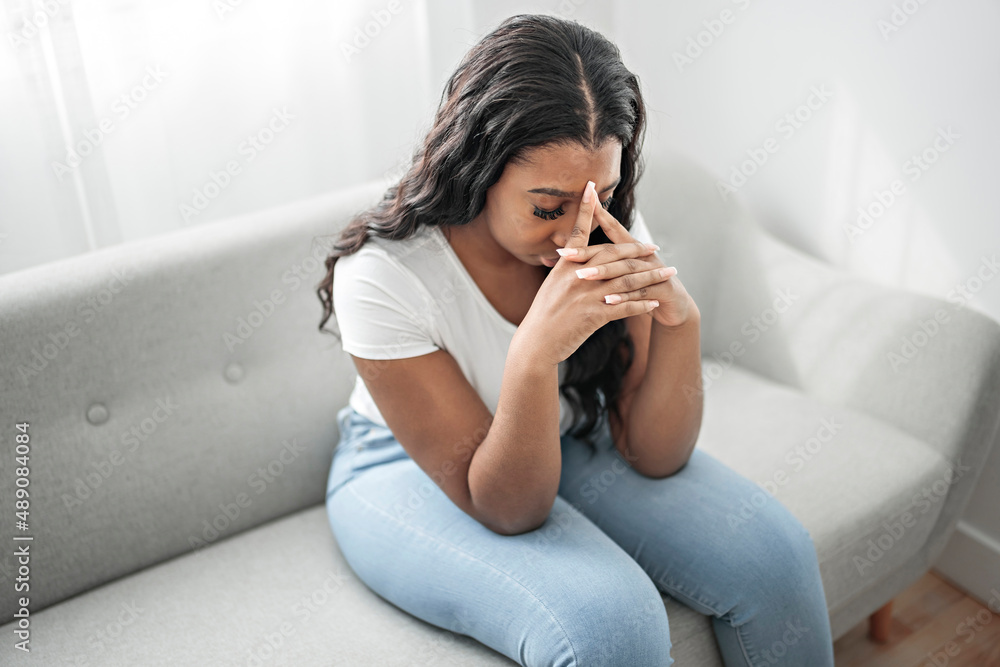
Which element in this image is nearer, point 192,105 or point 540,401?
point 540,401

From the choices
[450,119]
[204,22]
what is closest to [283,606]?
[450,119]

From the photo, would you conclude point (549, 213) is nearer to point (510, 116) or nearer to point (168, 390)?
point (510, 116)

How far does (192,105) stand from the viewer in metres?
1.63

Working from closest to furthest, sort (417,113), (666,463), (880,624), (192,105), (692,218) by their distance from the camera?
(666,463)
(880,624)
(192,105)
(692,218)
(417,113)

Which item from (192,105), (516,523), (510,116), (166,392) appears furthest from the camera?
(192,105)

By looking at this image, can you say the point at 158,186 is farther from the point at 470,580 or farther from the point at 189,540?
the point at 470,580

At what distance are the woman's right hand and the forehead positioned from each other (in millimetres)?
18

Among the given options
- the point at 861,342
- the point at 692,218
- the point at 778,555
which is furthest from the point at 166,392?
the point at 861,342

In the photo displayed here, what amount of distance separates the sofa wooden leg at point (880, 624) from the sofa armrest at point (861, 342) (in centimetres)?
31

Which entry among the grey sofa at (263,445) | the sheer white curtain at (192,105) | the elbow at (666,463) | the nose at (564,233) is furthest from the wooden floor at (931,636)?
the sheer white curtain at (192,105)

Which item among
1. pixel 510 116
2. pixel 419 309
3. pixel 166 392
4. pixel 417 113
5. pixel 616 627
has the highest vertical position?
pixel 510 116

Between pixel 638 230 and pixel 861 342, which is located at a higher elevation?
pixel 638 230

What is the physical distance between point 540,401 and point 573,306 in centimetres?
12

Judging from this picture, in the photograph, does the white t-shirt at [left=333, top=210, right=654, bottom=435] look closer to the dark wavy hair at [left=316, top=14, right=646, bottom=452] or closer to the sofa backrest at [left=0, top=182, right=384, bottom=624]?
the dark wavy hair at [left=316, top=14, right=646, bottom=452]
